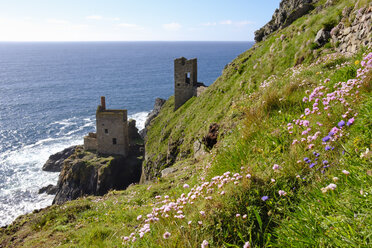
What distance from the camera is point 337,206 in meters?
3.46

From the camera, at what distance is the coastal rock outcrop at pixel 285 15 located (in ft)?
76.2

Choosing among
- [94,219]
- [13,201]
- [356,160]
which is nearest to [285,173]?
[356,160]

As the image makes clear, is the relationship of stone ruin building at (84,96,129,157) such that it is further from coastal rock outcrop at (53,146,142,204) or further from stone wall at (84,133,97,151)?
stone wall at (84,133,97,151)

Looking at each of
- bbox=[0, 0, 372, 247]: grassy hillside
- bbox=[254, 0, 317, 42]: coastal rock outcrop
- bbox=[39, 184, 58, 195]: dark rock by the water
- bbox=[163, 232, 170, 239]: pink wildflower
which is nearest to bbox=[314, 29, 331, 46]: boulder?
bbox=[0, 0, 372, 247]: grassy hillside

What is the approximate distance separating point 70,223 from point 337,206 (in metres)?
8.60

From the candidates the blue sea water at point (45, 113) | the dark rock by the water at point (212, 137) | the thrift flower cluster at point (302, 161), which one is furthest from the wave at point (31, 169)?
the thrift flower cluster at point (302, 161)

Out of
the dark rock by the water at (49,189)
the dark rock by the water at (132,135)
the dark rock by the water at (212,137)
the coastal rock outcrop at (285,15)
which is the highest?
the coastal rock outcrop at (285,15)

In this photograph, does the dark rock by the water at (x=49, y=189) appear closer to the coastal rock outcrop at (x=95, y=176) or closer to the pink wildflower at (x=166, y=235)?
the coastal rock outcrop at (x=95, y=176)

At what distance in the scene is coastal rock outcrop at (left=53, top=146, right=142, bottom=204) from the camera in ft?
106

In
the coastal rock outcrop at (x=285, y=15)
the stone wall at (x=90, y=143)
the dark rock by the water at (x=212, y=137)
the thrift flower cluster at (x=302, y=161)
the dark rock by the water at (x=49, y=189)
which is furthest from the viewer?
the stone wall at (x=90, y=143)

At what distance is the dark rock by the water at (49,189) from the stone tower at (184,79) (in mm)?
19359

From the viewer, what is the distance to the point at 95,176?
32.8m

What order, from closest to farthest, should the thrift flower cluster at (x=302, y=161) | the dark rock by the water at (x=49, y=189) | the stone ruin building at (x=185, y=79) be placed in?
the thrift flower cluster at (x=302, y=161)
the stone ruin building at (x=185, y=79)
the dark rock by the water at (x=49, y=189)

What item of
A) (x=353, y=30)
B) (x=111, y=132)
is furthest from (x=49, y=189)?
(x=353, y=30)
